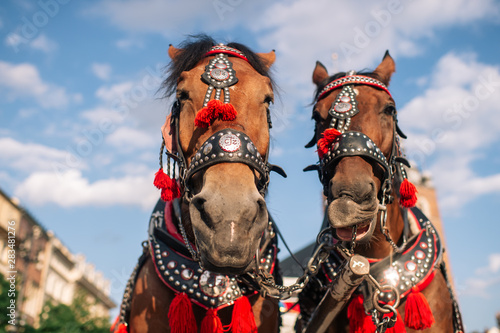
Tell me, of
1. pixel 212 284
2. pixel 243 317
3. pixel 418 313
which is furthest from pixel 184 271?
pixel 418 313

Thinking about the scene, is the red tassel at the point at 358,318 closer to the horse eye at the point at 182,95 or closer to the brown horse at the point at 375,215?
the brown horse at the point at 375,215

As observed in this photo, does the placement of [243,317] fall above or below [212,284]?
below

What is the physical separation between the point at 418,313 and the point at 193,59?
97.5 inches

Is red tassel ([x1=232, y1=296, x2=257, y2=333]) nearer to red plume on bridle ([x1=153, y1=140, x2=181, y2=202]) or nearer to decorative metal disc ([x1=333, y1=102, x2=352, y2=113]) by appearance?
red plume on bridle ([x1=153, y1=140, x2=181, y2=202])

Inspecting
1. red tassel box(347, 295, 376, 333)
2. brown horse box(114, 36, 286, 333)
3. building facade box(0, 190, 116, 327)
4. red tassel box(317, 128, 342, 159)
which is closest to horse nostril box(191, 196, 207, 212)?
brown horse box(114, 36, 286, 333)

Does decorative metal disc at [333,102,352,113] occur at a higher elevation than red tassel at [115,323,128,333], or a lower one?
higher

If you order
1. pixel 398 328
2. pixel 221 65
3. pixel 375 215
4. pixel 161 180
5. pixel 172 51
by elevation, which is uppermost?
pixel 172 51

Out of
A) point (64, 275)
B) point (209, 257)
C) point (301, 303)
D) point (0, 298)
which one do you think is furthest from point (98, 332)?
point (209, 257)

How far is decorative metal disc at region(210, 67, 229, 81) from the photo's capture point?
2863mm

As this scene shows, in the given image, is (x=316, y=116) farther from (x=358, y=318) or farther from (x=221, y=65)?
(x=358, y=318)

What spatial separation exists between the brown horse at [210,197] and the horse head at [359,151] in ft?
1.73

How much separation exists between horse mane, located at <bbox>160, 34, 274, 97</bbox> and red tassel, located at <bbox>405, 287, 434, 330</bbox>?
2.01 metres

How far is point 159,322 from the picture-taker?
316 centimetres

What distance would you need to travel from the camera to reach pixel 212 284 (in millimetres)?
3137
